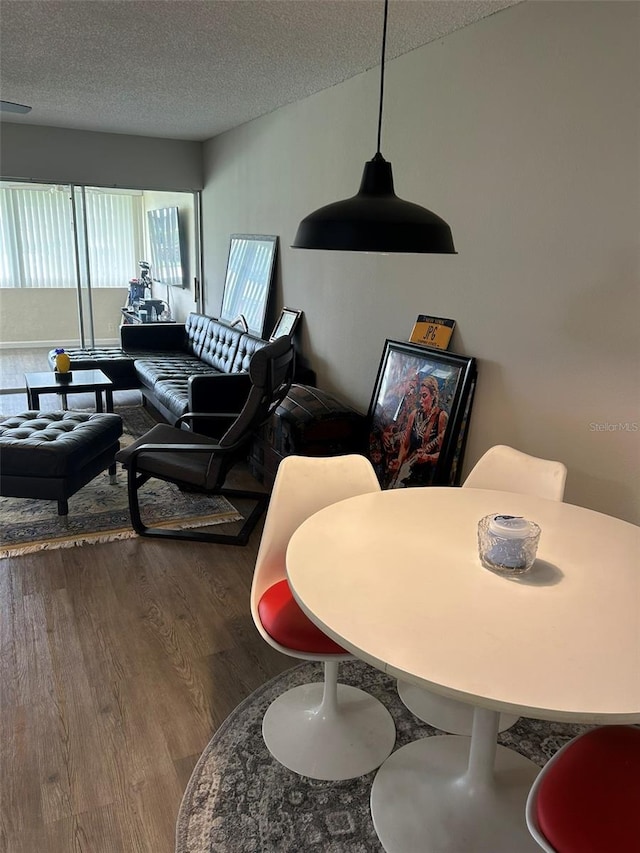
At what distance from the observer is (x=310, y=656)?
167cm

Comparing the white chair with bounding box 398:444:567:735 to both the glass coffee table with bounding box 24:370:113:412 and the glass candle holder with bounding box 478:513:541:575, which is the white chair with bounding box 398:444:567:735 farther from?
the glass coffee table with bounding box 24:370:113:412

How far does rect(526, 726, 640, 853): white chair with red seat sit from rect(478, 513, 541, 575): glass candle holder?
1.28 ft

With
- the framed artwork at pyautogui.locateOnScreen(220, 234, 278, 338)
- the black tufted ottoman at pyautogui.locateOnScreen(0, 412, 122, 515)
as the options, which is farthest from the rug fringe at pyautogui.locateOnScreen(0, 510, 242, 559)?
the framed artwork at pyautogui.locateOnScreen(220, 234, 278, 338)

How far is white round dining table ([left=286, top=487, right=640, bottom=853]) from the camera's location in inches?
44.1

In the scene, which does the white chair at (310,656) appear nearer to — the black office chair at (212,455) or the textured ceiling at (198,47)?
the black office chair at (212,455)

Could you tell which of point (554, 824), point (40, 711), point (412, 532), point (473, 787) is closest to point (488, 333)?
point (412, 532)

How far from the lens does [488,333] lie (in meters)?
2.84

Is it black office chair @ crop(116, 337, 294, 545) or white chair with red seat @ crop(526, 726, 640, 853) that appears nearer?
white chair with red seat @ crop(526, 726, 640, 853)

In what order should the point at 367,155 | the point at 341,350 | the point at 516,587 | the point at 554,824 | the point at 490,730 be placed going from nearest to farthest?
the point at 554,824
the point at 516,587
the point at 490,730
the point at 367,155
the point at 341,350

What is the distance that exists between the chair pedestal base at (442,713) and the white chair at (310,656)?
0.11 metres

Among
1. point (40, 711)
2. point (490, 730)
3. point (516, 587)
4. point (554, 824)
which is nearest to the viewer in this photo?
point (554, 824)

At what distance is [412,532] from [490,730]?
56 cm

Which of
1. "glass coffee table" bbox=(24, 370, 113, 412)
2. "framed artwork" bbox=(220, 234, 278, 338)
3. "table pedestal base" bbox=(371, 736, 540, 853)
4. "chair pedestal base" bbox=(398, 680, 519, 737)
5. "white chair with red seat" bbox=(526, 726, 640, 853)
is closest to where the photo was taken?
"white chair with red seat" bbox=(526, 726, 640, 853)

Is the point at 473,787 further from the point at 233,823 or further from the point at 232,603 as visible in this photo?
the point at 232,603
